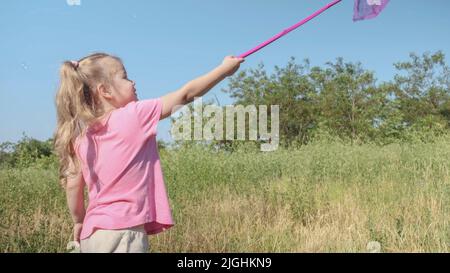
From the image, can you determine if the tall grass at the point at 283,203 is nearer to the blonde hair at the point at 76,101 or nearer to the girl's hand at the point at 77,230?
the girl's hand at the point at 77,230

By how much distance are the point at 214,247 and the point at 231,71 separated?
4.79ft

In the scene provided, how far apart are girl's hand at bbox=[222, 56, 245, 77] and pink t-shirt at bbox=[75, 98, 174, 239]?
17cm

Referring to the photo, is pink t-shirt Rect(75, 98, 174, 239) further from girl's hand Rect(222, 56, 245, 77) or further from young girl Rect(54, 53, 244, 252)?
girl's hand Rect(222, 56, 245, 77)

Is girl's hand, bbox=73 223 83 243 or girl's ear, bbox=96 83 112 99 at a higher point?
girl's ear, bbox=96 83 112 99

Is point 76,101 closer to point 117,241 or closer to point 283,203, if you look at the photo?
point 117,241

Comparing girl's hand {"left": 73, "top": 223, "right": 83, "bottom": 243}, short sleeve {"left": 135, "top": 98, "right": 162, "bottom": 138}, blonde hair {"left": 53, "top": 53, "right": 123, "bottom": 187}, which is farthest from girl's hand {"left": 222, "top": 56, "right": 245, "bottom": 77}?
girl's hand {"left": 73, "top": 223, "right": 83, "bottom": 243}

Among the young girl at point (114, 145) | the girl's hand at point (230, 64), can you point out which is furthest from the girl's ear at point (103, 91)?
the girl's hand at point (230, 64)

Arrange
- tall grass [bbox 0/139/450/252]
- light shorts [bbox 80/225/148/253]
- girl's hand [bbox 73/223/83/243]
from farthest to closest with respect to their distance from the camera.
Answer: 1. tall grass [bbox 0/139/450/252]
2. girl's hand [bbox 73/223/83/243]
3. light shorts [bbox 80/225/148/253]

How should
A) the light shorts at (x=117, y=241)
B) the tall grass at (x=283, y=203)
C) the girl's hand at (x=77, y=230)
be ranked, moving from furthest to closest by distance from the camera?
the tall grass at (x=283, y=203), the girl's hand at (x=77, y=230), the light shorts at (x=117, y=241)

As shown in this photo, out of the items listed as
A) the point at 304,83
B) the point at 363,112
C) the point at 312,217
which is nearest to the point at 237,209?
the point at 312,217

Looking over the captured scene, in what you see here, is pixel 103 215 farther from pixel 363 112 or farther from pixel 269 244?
pixel 363 112

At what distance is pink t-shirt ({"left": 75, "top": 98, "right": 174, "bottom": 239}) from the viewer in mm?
1103

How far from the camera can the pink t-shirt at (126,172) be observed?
110cm

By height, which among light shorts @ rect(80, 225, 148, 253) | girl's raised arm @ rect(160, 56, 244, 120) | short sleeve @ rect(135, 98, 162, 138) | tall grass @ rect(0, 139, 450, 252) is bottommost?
tall grass @ rect(0, 139, 450, 252)
